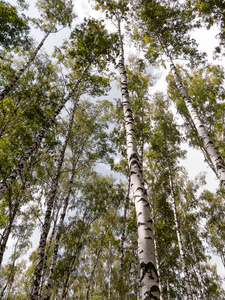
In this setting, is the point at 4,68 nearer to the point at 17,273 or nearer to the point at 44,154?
the point at 44,154

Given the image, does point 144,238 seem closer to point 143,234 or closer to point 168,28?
point 143,234

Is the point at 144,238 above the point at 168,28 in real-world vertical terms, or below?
below

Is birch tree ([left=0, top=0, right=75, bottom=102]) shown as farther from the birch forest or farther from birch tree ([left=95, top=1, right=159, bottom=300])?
birch tree ([left=95, top=1, right=159, bottom=300])

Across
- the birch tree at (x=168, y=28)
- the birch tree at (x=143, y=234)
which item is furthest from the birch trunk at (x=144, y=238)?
the birch tree at (x=168, y=28)

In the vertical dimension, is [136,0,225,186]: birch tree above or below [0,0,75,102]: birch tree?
below

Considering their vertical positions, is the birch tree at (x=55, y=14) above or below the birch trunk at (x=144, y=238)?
above

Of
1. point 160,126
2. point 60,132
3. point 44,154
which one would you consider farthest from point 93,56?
point 160,126

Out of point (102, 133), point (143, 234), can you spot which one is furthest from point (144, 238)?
point (102, 133)

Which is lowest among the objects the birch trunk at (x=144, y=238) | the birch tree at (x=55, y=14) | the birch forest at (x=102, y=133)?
the birch trunk at (x=144, y=238)

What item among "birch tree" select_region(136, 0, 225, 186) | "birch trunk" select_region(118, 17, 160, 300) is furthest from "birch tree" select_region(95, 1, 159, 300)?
"birch tree" select_region(136, 0, 225, 186)

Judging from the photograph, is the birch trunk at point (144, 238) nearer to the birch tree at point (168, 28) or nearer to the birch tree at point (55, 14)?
the birch tree at point (168, 28)

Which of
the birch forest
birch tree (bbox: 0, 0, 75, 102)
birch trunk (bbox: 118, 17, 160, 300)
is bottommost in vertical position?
birch trunk (bbox: 118, 17, 160, 300)

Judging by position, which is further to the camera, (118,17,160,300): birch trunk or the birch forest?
the birch forest

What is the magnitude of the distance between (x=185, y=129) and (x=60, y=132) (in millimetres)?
10133
